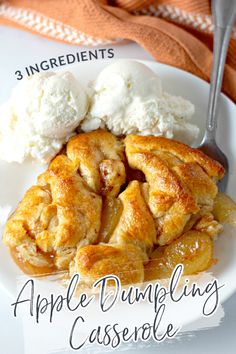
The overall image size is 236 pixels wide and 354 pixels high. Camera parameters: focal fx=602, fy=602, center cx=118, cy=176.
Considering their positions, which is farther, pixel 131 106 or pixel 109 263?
pixel 131 106

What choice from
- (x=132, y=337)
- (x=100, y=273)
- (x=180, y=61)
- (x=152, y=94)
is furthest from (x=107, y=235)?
(x=180, y=61)

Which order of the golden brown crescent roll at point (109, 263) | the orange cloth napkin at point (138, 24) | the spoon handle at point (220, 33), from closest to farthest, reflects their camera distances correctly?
the golden brown crescent roll at point (109, 263) < the spoon handle at point (220, 33) < the orange cloth napkin at point (138, 24)

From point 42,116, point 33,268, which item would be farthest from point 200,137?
point 33,268

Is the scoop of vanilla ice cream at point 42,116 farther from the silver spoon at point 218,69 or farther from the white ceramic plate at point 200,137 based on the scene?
the silver spoon at point 218,69

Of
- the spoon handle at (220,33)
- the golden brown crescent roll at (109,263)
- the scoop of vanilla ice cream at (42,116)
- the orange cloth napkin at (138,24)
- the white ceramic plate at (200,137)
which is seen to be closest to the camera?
the golden brown crescent roll at (109,263)

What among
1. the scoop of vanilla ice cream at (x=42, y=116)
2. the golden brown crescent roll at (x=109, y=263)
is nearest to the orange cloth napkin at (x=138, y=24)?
the scoop of vanilla ice cream at (x=42, y=116)

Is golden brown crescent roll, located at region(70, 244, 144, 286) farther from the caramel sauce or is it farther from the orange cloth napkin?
the orange cloth napkin

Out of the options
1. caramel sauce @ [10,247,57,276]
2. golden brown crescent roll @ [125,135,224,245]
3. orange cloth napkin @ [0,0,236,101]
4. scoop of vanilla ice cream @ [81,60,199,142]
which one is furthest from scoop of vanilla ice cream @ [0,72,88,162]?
orange cloth napkin @ [0,0,236,101]

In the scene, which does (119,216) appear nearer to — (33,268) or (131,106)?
(33,268)
